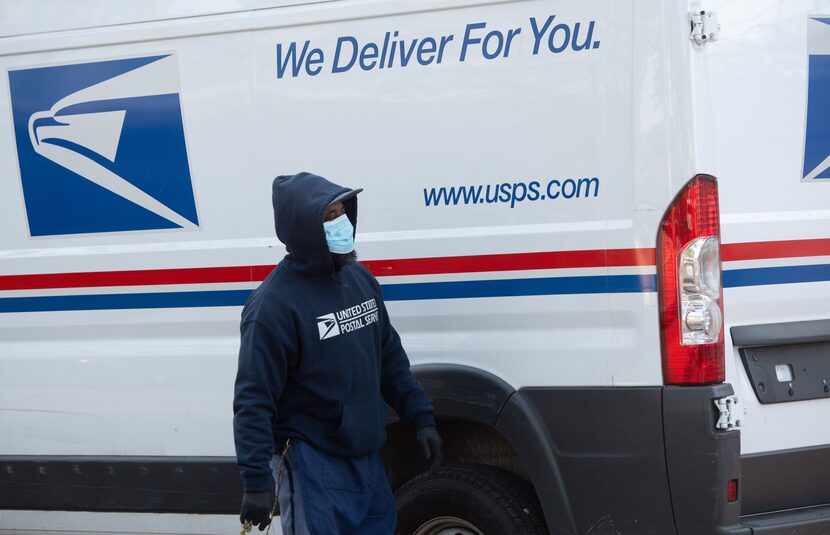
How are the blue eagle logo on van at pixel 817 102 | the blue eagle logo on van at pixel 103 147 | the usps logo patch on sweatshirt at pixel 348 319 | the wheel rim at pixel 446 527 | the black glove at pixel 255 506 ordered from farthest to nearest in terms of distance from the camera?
the blue eagle logo on van at pixel 103 147
the wheel rim at pixel 446 527
the blue eagle logo on van at pixel 817 102
the usps logo patch on sweatshirt at pixel 348 319
the black glove at pixel 255 506

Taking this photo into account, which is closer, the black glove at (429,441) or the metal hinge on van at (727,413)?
the metal hinge on van at (727,413)

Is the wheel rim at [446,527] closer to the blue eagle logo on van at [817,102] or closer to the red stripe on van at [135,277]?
the red stripe on van at [135,277]

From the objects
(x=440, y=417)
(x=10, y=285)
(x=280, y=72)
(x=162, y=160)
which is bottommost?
(x=440, y=417)

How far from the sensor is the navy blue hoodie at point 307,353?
127 inches

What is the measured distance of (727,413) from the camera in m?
Result: 3.35

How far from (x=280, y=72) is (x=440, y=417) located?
134 centimetres

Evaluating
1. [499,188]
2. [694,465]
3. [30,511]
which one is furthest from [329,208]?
[30,511]

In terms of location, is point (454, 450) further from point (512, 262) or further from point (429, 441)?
point (512, 262)

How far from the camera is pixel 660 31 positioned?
11.0 feet

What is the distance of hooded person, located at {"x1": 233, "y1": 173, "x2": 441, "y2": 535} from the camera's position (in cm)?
Answer: 324

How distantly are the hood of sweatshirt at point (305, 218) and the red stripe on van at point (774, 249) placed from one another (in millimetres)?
1208

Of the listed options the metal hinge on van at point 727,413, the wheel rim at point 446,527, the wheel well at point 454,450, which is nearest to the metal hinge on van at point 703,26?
the metal hinge on van at point 727,413

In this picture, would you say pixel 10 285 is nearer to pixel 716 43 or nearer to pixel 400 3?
pixel 400 3

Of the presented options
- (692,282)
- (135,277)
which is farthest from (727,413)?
(135,277)
